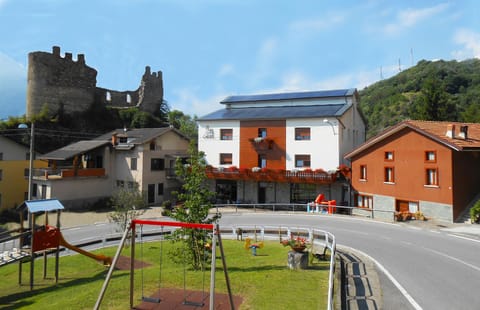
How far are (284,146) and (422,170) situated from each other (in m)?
13.4

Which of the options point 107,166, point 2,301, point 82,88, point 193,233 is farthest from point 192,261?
point 82,88

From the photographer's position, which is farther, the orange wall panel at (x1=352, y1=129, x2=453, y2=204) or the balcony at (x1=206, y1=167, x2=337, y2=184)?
the balcony at (x1=206, y1=167, x2=337, y2=184)

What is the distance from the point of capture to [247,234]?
76.1 feet

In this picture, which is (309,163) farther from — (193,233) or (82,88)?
(82,88)

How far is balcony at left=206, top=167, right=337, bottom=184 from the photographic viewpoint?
109 ft

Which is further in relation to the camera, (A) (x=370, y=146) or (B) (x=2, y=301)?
(A) (x=370, y=146)

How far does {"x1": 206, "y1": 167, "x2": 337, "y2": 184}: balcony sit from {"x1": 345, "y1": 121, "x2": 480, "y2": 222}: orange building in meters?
3.28

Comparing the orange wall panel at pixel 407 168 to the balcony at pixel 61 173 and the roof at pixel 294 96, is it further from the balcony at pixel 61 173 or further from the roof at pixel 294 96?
the balcony at pixel 61 173

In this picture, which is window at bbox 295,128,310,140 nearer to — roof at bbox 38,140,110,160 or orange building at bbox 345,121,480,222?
orange building at bbox 345,121,480,222

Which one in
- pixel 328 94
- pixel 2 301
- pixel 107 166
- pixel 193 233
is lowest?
pixel 2 301

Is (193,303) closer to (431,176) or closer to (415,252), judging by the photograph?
(415,252)

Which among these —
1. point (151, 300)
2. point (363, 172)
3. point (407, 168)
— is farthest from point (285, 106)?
point (151, 300)

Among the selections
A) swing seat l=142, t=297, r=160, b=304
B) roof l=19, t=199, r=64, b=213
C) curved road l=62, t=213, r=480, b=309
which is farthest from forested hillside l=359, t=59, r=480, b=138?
swing seat l=142, t=297, r=160, b=304

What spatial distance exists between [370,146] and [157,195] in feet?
76.5
